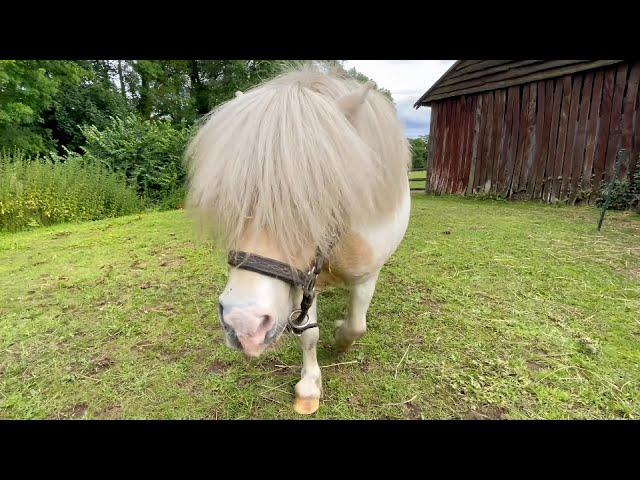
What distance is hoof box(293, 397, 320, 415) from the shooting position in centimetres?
178

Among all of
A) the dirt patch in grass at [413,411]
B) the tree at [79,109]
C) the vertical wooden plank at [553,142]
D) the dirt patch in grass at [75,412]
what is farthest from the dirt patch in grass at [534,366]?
the tree at [79,109]

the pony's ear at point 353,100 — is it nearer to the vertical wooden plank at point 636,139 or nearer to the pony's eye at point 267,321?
the pony's eye at point 267,321

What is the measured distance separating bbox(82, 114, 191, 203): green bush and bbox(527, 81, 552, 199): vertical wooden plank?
8.97 m

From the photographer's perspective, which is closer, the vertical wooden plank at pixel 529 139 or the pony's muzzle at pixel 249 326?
the pony's muzzle at pixel 249 326

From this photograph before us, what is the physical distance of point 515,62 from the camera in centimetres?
836

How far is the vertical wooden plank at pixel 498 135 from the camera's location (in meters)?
8.77

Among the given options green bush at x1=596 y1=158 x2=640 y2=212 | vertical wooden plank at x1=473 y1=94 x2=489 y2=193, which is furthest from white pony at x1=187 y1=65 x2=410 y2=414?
vertical wooden plank at x1=473 y1=94 x2=489 y2=193

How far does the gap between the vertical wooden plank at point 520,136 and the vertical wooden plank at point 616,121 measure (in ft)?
5.79

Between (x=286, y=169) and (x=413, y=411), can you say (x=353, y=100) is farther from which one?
(x=413, y=411)

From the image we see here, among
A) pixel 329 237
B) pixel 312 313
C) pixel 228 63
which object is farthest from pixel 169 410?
pixel 228 63

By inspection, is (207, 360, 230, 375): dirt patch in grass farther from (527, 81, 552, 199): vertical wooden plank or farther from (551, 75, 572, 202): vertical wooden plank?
(527, 81, 552, 199): vertical wooden plank

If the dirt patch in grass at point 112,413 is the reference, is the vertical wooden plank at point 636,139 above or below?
above

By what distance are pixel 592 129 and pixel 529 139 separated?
1306mm
